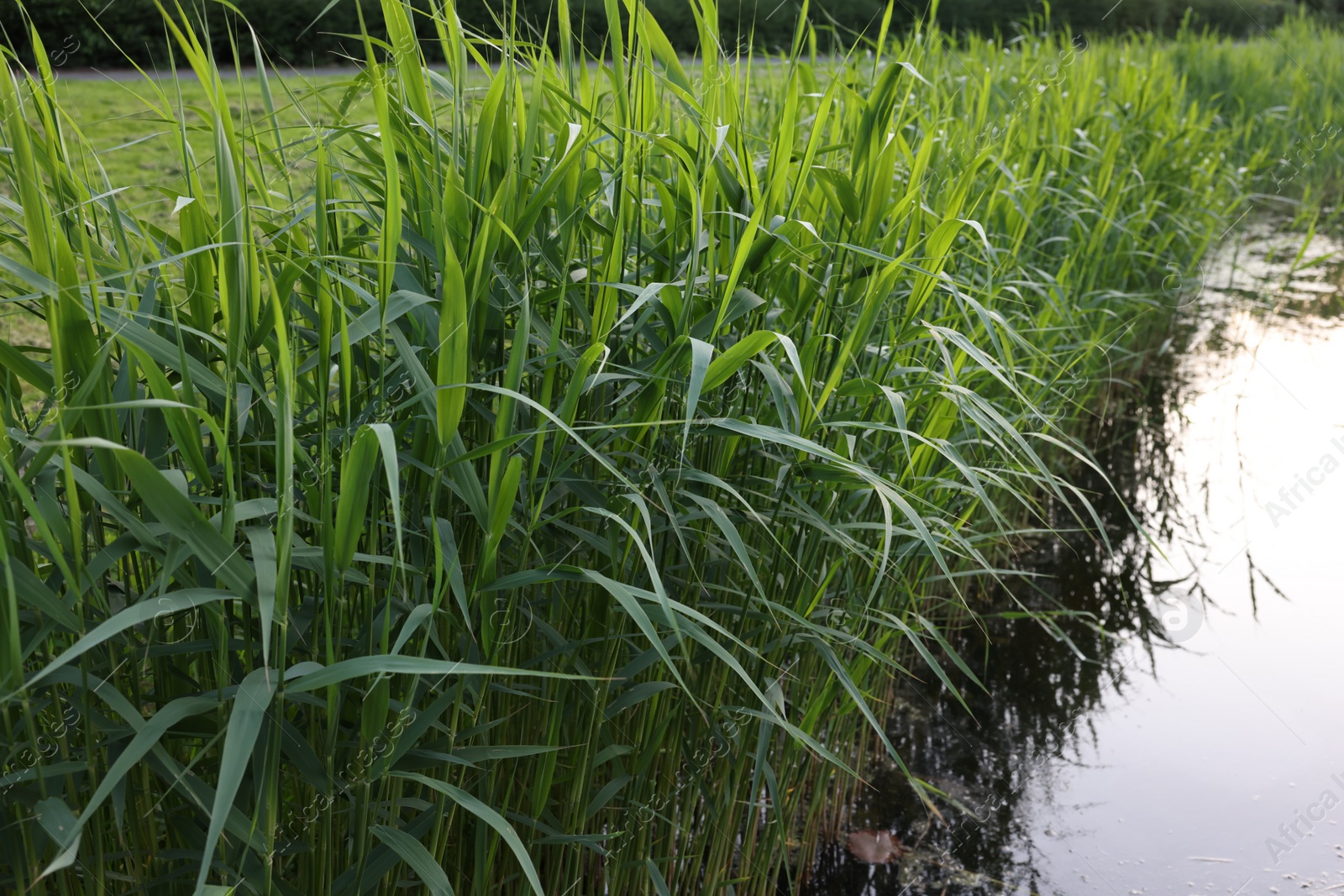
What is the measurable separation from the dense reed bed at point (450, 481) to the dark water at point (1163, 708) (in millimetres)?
590

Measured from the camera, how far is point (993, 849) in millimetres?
2268

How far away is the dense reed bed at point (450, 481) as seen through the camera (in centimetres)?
99

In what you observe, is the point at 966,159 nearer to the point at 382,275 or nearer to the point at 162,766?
the point at 382,275

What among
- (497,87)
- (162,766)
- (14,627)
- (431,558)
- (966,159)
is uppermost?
(497,87)

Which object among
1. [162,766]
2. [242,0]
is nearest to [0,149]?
[162,766]

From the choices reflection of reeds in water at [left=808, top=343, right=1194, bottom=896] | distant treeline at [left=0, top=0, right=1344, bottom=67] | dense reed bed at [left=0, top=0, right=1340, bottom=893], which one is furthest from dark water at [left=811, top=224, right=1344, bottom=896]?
distant treeline at [left=0, top=0, right=1344, bottom=67]

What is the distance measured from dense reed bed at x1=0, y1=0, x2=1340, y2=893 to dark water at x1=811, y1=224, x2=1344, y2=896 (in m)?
0.59

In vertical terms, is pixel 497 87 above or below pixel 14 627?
above

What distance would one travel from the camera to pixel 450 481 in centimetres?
117

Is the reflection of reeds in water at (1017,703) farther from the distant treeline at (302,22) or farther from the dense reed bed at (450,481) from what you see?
the distant treeline at (302,22)

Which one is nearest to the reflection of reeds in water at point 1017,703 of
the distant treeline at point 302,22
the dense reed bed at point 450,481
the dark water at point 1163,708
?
the dark water at point 1163,708

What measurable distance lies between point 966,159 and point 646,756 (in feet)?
5.08

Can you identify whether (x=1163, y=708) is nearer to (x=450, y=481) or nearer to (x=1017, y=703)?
(x=1017, y=703)

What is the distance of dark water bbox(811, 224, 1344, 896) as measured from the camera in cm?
224
